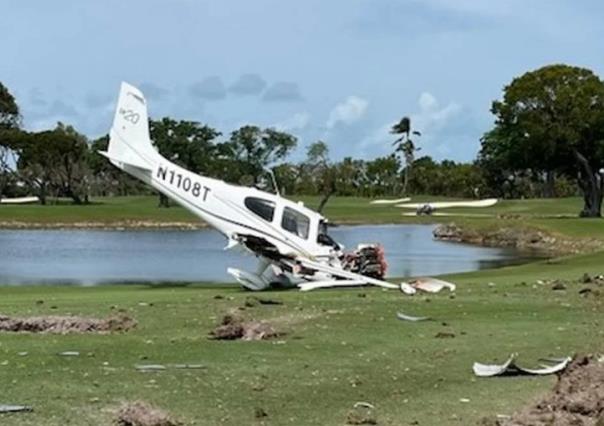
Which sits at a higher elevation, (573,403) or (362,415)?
(573,403)

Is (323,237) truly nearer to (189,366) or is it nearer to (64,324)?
(64,324)

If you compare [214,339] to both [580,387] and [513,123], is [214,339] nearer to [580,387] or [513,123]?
[580,387]

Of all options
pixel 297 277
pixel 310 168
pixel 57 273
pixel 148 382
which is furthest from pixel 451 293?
pixel 310 168

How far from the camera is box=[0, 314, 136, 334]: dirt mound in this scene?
1634cm

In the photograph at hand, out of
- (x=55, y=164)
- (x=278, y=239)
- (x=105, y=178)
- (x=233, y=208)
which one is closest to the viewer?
(x=278, y=239)

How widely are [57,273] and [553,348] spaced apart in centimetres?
2715

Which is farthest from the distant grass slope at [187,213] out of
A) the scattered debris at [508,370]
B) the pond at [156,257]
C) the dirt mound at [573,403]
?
the dirt mound at [573,403]

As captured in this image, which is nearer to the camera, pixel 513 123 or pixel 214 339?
pixel 214 339

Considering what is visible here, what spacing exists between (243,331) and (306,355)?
6.85ft

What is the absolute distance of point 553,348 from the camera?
1466 centimetres

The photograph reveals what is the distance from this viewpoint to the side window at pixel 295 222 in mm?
27859

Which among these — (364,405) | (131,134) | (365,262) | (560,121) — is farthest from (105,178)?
(364,405)

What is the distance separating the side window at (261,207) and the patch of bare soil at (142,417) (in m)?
18.6

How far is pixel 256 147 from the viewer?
15562 cm
